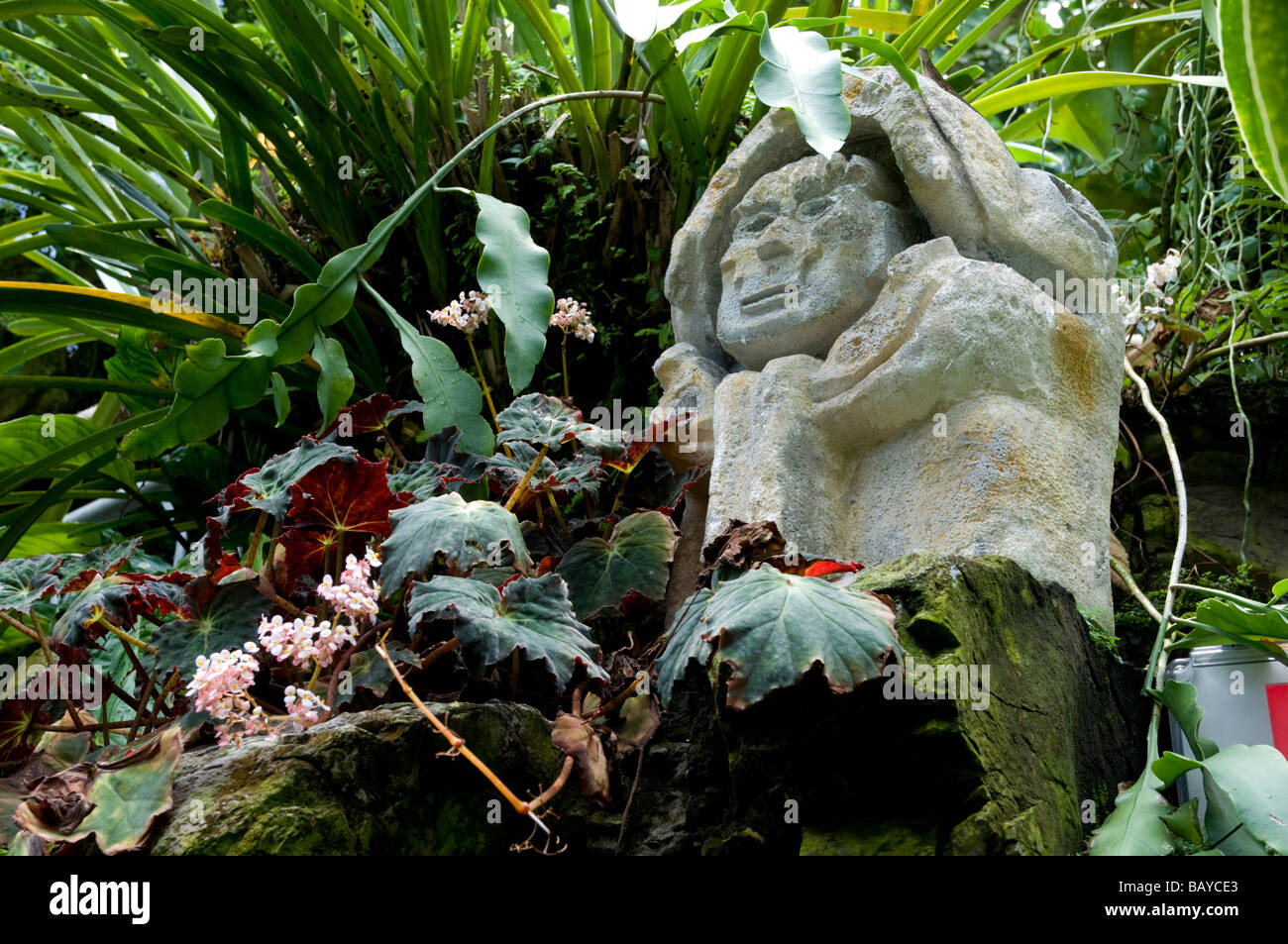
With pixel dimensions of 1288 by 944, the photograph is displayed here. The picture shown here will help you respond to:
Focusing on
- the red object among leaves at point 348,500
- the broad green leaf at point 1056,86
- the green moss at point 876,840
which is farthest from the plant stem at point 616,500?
the broad green leaf at point 1056,86

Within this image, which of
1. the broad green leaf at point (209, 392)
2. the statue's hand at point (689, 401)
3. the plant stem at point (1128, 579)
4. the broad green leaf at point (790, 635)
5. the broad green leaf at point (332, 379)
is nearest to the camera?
the broad green leaf at point (790, 635)

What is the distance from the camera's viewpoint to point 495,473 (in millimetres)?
1740

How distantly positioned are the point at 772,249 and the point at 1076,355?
545 millimetres

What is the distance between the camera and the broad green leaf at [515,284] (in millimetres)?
1671

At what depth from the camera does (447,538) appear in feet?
4.25

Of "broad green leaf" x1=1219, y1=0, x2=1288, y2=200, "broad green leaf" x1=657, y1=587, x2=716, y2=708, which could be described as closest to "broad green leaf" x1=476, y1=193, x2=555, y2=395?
"broad green leaf" x1=657, y1=587, x2=716, y2=708

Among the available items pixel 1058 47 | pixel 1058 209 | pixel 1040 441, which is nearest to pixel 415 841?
pixel 1040 441

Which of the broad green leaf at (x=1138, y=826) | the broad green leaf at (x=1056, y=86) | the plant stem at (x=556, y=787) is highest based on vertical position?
the broad green leaf at (x=1056, y=86)

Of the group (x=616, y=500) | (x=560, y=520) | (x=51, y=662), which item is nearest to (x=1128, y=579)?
(x=616, y=500)

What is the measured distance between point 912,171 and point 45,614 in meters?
1.83

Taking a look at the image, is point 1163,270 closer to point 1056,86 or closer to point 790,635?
point 1056,86

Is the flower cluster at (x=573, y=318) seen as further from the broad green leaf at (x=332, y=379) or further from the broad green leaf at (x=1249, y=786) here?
the broad green leaf at (x=1249, y=786)

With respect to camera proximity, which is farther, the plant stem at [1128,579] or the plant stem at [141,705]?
the plant stem at [1128,579]

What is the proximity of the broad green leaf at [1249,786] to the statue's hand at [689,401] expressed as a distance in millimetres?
963
